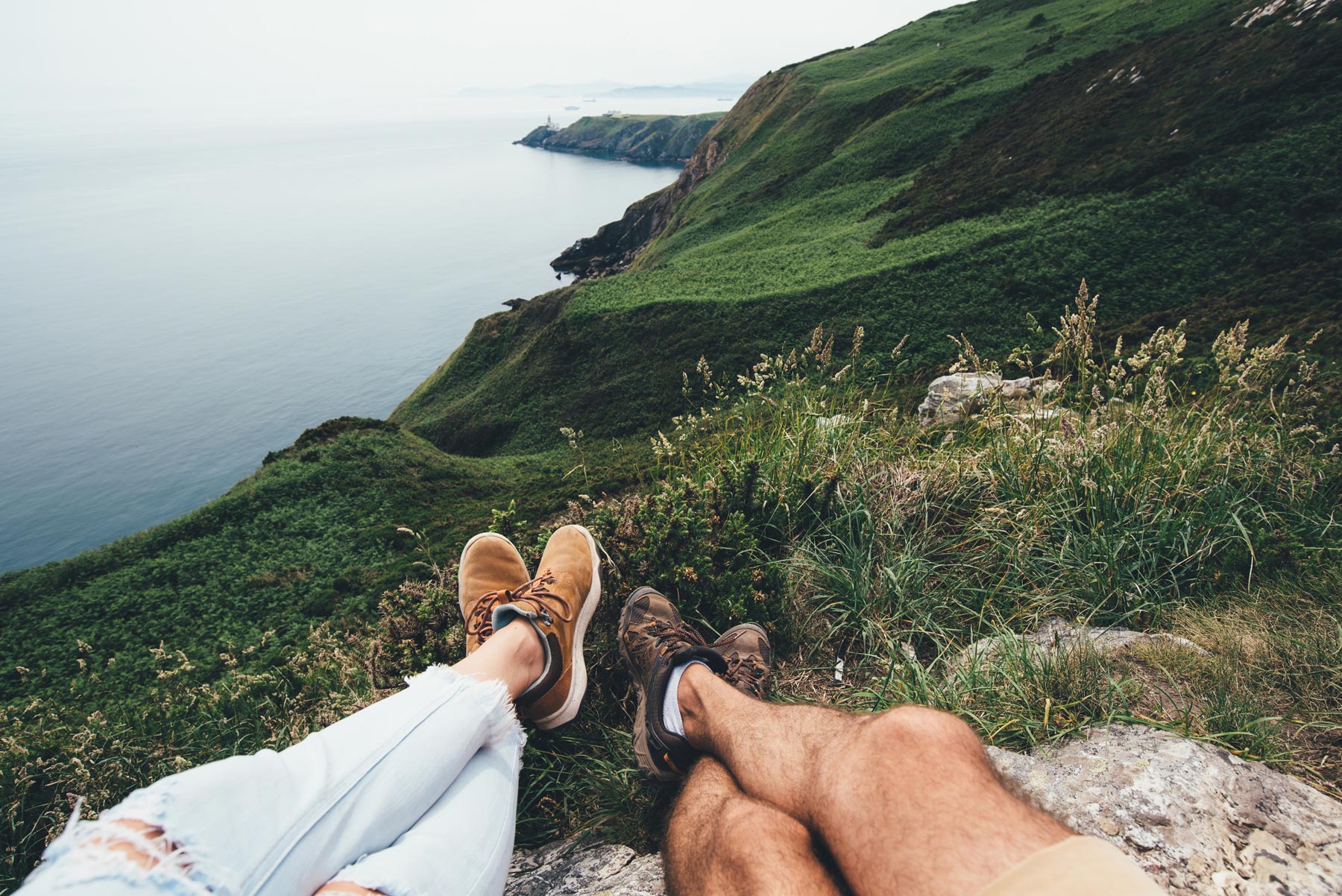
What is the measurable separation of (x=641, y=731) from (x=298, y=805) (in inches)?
40.9

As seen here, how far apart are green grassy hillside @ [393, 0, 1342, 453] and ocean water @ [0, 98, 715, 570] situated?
1576 cm

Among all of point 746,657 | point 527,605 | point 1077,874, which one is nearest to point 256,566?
point 527,605

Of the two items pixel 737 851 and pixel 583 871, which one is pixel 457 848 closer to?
pixel 583 871

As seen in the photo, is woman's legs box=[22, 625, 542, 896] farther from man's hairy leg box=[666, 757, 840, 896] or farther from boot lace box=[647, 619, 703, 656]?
boot lace box=[647, 619, 703, 656]

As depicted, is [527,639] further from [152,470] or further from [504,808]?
[152,470]

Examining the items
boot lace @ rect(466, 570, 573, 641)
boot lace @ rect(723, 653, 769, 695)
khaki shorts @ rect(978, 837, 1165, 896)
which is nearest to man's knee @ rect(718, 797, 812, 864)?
khaki shorts @ rect(978, 837, 1165, 896)

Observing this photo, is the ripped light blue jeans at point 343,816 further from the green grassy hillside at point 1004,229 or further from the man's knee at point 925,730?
the green grassy hillside at point 1004,229

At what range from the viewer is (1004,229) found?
17.2m

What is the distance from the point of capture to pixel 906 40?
4472 centimetres

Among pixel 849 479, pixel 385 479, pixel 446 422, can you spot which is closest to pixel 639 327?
pixel 446 422

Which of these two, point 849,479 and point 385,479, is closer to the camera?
point 849,479

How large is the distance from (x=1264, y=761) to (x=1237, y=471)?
1.89 m

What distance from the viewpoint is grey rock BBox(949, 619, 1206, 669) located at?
6.79 ft

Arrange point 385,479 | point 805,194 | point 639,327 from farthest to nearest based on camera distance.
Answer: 1. point 805,194
2. point 639,327
3. point 385,479
